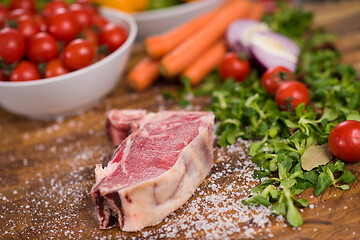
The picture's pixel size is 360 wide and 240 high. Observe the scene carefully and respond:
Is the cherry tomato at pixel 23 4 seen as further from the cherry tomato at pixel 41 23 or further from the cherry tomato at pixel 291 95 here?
the cherry tomato at pixel 291 95

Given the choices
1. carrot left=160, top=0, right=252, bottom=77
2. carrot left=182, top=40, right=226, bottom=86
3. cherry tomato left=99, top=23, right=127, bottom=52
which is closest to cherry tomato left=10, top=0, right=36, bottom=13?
cherry tomato left=99, top=23, right=127, bottom=52

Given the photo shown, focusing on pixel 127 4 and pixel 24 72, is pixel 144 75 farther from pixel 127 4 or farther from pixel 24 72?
pixel 24 72

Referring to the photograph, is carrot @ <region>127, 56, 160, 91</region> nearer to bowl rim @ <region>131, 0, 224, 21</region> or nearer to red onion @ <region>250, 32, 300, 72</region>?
bowl rim @ <region>131, 0, 224, 21</region>

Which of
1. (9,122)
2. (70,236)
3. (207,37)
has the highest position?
(207,37)

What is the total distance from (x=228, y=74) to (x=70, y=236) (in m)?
1.62

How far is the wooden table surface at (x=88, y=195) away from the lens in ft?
5.73

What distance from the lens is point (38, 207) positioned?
2029 millimetres

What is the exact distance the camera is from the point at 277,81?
8.25 feet

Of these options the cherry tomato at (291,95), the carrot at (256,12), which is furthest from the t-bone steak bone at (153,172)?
the carrot at (256,12)

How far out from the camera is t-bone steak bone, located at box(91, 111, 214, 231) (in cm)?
173

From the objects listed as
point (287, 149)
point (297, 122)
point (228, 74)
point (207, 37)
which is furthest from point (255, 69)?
point (287, 149)

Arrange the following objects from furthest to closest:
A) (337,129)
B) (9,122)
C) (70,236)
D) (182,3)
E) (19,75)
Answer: (182,3)
(9,122)
(19,75)
(337,129)
(70,236)

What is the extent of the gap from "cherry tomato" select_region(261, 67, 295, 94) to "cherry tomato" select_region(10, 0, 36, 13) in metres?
1.86

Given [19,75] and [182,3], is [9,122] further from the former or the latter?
[182,3]
